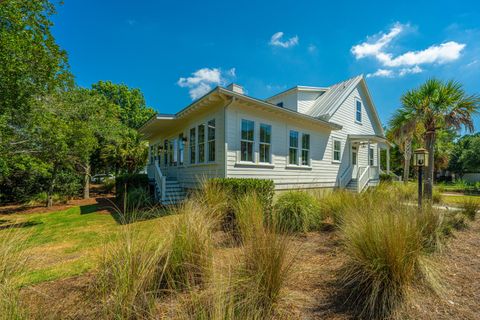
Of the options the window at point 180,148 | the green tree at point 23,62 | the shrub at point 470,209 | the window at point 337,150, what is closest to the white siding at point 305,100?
the window at point 337,150

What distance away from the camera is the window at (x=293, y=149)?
36.3ft

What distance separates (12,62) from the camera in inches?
234

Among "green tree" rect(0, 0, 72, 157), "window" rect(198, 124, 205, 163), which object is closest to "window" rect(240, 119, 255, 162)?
"window" rect(198, 124, 205, 163)

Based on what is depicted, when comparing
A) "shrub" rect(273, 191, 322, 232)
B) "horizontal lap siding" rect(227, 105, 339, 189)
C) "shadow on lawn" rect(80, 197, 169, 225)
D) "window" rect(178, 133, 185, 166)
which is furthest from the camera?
"window" rect(178, 133, 185, 166)

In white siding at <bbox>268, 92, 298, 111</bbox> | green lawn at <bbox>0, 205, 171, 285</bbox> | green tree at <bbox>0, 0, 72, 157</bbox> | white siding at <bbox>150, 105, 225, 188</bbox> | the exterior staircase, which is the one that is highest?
white siding at <bbox>268, 92, 298, 111</bbox>

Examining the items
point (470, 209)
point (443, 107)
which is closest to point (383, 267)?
point (470, 209)

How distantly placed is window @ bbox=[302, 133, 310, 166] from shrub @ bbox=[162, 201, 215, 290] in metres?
9.49

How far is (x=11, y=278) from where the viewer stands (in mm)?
2273

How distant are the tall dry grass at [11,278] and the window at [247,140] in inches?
284

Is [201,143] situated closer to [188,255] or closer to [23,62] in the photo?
[23,62]

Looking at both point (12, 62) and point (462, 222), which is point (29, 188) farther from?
point (462, 222)

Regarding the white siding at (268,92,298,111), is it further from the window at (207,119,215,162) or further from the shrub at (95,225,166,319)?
the shrub at (95,225,166,319)

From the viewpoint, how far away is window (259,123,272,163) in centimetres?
975

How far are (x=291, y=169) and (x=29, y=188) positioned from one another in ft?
56.0
